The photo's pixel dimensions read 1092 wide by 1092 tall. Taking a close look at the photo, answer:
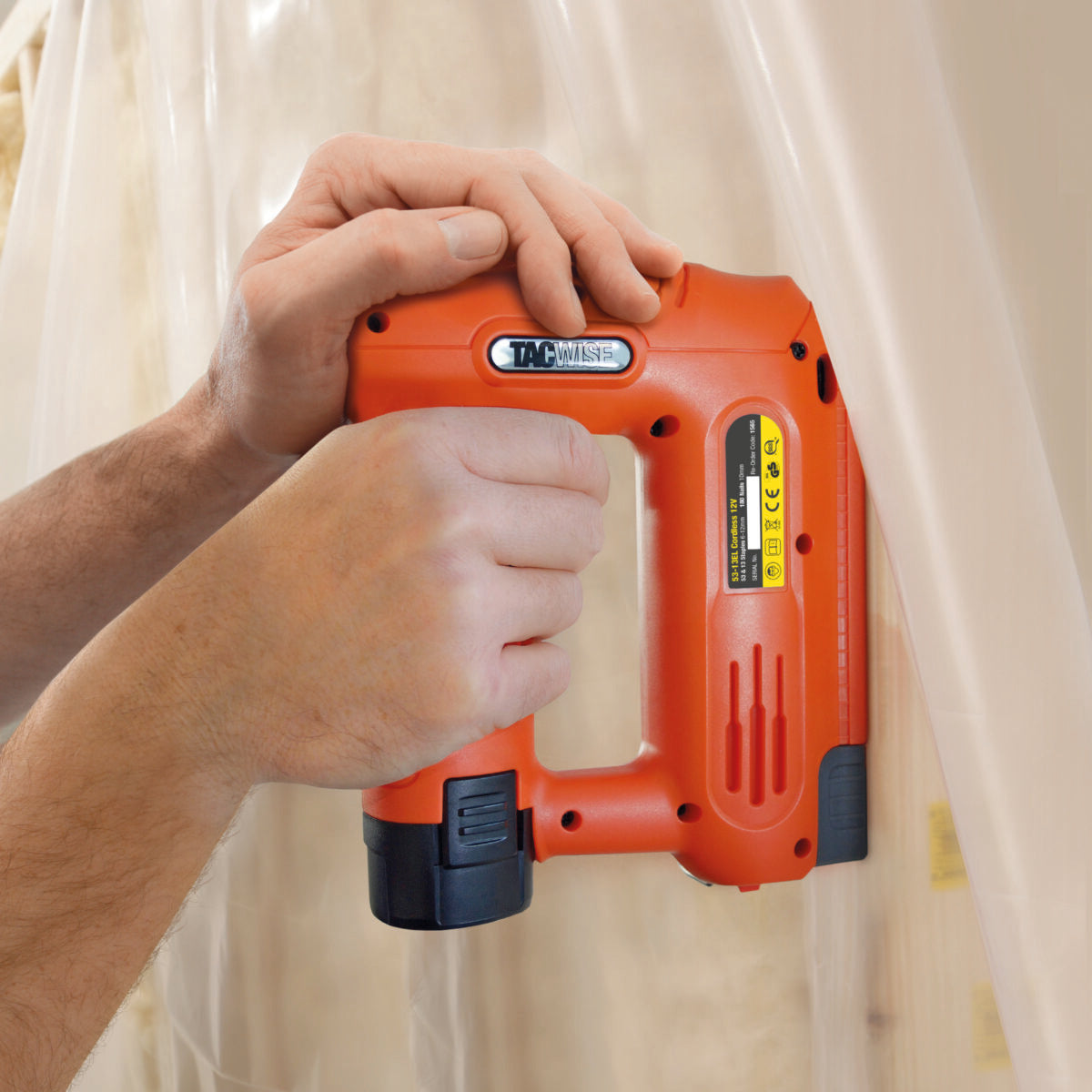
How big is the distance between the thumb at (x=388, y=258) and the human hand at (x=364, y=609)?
72 mm

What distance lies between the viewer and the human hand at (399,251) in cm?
50

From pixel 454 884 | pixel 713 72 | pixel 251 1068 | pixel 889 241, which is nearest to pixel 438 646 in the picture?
pixel 454 884

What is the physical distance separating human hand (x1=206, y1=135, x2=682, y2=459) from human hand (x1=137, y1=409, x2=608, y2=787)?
7cm

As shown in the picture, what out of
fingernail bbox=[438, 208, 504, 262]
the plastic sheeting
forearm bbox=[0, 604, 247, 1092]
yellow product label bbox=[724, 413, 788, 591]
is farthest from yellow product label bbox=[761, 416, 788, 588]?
forearm bbox=[0, 604, 247, 1092]

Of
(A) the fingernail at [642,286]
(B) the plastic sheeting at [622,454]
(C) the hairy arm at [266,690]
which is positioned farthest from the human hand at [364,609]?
(B) the plastic sheeting at [622,454]

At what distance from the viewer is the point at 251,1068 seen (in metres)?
0.94

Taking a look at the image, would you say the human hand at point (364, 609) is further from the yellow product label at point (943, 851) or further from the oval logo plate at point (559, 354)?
the yellow product label at point (943, 851)

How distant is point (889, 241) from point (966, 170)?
34 millimetres

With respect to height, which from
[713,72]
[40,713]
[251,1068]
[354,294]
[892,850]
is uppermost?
[713,72]

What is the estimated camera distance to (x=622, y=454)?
71 centimetres

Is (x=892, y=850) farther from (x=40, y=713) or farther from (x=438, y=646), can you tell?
(x=40, y=713)

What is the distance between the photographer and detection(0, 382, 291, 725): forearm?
0.73m

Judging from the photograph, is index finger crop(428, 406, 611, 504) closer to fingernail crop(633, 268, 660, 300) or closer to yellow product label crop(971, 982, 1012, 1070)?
fingernail crop(633, 268, 660, 300)

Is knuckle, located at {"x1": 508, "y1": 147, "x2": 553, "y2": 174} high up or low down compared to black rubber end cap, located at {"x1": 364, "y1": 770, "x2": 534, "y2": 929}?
up
